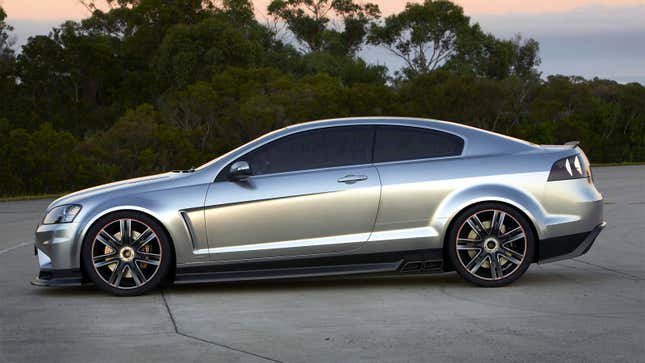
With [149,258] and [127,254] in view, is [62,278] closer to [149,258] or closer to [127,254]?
[127,254]

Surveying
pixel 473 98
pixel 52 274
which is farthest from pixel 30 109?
pixel 52 274

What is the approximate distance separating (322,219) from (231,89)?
1610 inches

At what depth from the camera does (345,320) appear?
823 cm

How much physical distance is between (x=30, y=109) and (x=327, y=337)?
54867 mm

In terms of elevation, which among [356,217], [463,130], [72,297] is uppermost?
[463,130]

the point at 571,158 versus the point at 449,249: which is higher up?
the point at 571,158

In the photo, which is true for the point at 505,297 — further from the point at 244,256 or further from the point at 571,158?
the point at 244,256

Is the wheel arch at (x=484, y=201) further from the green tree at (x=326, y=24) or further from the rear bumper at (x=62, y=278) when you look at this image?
the green tree at (x=326, y=24)

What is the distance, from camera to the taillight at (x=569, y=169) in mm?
9930

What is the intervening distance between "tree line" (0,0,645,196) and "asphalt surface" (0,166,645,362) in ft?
80.8

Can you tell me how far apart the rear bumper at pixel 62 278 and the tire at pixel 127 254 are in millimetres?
123

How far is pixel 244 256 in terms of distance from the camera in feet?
31.9

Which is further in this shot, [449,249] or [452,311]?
[449,249]

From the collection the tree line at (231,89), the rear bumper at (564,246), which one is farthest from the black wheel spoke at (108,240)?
the tree line at (231,89)
